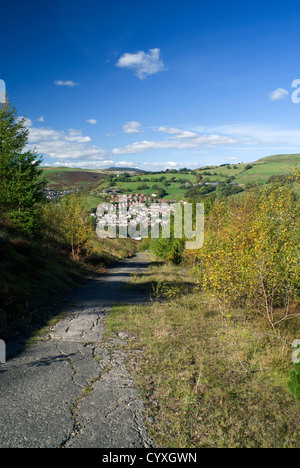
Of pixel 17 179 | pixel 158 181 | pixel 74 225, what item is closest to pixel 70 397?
pixel 17 179

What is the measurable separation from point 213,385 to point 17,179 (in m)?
18.6

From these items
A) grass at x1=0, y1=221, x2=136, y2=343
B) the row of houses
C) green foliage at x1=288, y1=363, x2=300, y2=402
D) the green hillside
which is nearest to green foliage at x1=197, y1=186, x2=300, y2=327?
green foliage at x1=288, y1=363, x2=300, y2=402

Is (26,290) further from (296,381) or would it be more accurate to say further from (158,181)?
(158,181)

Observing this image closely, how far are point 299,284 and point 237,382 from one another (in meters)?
3.68

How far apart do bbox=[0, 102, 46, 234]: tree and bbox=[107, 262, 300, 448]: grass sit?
13.5m

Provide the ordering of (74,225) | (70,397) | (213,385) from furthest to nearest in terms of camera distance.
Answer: (74,225) → (213,385) → (70,397)

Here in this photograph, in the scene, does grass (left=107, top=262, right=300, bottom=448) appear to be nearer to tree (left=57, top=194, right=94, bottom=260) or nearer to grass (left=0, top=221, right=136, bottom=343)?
grass (left=0, top=221, right=136, bottom=343)

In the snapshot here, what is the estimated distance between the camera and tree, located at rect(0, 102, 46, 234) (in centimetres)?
1806

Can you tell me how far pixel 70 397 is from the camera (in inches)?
164

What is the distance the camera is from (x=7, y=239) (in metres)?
14.4

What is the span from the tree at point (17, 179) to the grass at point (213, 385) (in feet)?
44.2

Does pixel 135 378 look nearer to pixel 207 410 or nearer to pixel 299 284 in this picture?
pixel 207 410

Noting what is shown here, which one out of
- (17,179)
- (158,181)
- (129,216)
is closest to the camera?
(17,179)
